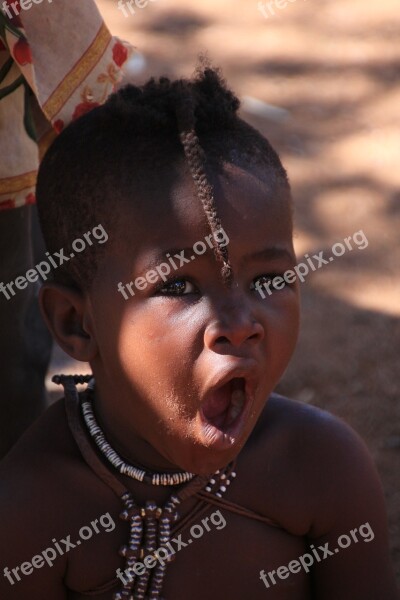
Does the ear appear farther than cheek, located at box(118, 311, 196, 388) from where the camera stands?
Yes

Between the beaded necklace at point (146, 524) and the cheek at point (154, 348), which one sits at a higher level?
the cheek at point (154, 348)

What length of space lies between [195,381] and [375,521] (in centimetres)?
60

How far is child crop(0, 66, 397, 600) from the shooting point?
1.73 metres

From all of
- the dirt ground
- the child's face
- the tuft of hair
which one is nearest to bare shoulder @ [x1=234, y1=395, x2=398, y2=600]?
the child's face

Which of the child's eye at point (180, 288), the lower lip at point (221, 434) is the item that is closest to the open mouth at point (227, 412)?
the lower lip at point (221, 434)

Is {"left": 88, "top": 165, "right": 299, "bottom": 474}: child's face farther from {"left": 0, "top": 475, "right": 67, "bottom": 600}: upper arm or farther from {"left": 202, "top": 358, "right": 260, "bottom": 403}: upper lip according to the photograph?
{"left": 0, "top": 475, "right": 67, "bottom": 600}: upper arm

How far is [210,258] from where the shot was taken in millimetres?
1717

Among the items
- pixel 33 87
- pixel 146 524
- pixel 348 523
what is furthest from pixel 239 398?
pixel 33 87

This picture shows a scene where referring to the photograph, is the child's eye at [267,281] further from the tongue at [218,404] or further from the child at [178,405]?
the tongue at [218,404]

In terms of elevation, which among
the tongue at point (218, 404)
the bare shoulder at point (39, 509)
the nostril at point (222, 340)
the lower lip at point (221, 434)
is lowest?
the bare shoulder at point (39, 509)

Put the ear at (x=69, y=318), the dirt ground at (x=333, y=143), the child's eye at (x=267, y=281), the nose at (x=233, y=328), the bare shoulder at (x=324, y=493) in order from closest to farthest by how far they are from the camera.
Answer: the nose at (x=233, y=328)
the child's eye at (x=267, y=281)
the ear at (x=69, y=318)
the bare shoulder at (x=324, y=493)
the dirt ground at (x=333, y=143)

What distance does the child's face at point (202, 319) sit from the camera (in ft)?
5.61

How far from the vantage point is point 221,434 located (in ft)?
5.71

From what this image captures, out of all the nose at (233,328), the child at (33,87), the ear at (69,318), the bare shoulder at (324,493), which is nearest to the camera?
the nose at (233,328)
